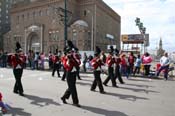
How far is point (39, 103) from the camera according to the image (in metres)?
7.86

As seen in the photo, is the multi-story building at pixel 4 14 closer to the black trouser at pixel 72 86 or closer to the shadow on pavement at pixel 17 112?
the black trouser at pixel 72 86

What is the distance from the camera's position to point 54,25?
67.2 m

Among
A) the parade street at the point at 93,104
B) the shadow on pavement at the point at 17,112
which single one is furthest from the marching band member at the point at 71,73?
the shadow on pavement at the point at 17,112

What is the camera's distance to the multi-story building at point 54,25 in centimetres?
6331

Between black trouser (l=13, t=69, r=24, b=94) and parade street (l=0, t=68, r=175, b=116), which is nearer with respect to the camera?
parade street (l=0, t=68, r=175, b=116)

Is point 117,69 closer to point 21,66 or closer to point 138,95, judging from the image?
→ point 138,95

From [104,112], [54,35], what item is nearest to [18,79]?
[104,112]

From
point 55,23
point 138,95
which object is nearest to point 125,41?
point 55,23

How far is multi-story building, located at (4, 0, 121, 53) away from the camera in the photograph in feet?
208

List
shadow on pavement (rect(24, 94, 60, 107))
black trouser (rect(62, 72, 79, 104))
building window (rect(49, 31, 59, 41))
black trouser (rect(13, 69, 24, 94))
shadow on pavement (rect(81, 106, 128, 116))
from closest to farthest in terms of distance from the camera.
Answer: shadow on pavement (rect(81, 106, 128, 116))
black trouser (rect(62, 72, 79, 104))
shadow on pavement (rect(24, 94, 60, 107))
black trouser (rect(13, 69, 24, 94))
building window (rect(49, 31, 59, 41))

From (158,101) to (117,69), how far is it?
4321 millimetres

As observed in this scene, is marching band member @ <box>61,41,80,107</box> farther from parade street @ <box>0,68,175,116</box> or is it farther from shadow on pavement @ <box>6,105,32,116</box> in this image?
shadow on pavement @ <box>6,105,32,116</box>

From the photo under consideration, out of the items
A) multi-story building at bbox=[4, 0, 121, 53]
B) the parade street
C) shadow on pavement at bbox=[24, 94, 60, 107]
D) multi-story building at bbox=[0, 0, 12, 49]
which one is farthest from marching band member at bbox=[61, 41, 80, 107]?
multi-story building at bbox=[0, 0, 12, 49]

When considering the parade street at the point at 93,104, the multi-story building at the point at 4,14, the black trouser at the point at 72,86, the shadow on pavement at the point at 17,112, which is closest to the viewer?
the shadow on pavement at the point at 17,112
